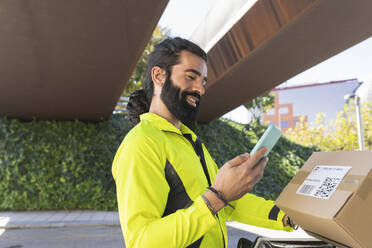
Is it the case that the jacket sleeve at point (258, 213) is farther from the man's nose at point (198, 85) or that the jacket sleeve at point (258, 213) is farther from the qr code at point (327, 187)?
the man's nose at point (198, 85)

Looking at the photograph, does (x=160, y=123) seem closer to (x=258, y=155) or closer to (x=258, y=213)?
(x=258, y=155)

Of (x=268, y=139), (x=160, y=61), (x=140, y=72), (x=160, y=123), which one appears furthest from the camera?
(x=140, y=72)

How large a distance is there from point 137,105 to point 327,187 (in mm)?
1062

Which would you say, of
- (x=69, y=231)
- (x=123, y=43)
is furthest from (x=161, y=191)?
(x=69, y=231)

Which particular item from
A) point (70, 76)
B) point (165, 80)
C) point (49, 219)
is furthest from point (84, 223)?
point (165, 80)

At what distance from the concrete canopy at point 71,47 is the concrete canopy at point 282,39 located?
1586 mm

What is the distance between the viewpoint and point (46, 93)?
7.05 meters

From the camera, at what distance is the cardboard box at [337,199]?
97 cm

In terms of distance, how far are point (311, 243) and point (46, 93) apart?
700cm

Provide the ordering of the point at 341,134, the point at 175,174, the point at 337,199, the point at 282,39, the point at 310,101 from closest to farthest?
the point at 337,199 → the point at 175,174 → the point at 282,39 → the point at 341,134 → the point at 310,101

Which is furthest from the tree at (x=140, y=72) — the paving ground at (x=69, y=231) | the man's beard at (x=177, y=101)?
the man's beard at (x=177, y=101)

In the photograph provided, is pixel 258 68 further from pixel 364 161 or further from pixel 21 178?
pixel 21 178

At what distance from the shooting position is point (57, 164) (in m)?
9.61

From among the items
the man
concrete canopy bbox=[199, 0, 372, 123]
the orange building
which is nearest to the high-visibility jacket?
the man
